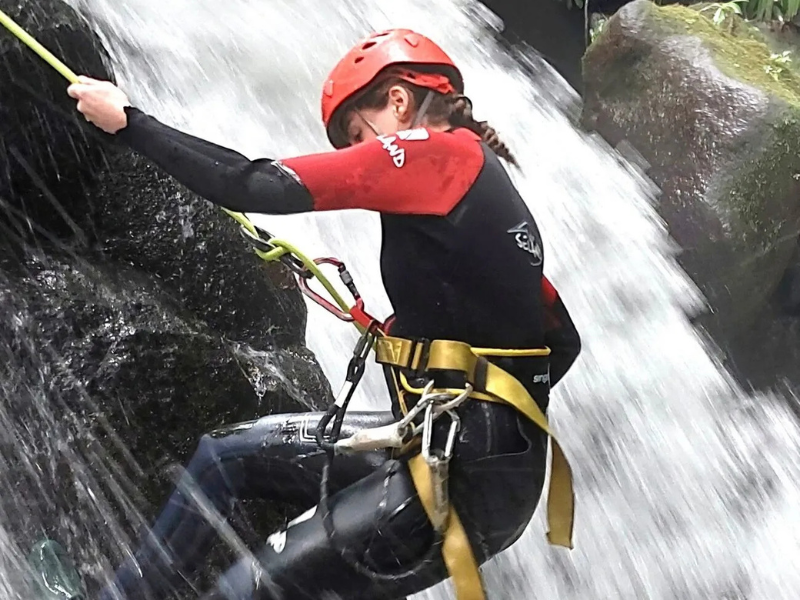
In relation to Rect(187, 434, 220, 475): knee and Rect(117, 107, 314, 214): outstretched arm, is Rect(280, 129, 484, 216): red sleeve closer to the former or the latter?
Rect(117, 107, 314, 214): outstretched arm

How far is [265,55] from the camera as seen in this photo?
3859mm

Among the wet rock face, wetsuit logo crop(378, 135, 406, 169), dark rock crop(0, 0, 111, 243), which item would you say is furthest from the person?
dark rock crop(0, 0, 111, 243)

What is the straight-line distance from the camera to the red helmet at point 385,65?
1333mm

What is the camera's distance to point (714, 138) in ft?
11.4

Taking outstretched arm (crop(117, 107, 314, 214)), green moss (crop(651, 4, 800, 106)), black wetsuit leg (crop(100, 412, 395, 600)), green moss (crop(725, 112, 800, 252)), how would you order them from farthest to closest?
green moss (crop(651, 4, 800, 106)) < green moss (crop(725, 112, 800, 252)) < black wetsuit leg (crop(100, 412, 395, 600)) < outstretched arm (crop(117, 107, 314, 214))

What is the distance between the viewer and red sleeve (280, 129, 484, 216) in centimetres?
121

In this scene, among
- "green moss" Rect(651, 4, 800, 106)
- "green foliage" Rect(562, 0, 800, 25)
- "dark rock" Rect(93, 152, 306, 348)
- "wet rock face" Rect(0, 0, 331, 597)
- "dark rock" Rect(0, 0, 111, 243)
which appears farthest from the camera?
"green foliage" Rect(562, 0, 800, 25)

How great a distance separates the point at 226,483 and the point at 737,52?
320 cm

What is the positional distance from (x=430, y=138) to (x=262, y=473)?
2.20 feet

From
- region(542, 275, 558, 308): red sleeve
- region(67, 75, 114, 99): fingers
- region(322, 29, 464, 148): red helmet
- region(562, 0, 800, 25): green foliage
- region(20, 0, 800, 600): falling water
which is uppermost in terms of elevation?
region(322, 29, 464, 148): red helmet

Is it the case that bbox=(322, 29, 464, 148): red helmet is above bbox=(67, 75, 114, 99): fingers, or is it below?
above

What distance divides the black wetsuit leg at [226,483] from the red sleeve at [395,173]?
457mm

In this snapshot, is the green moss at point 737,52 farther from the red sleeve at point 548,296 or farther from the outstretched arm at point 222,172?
the outstretched arm at point 222,172

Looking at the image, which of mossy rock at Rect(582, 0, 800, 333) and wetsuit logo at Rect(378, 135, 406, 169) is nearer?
wetsuit logo at Rect(378, 135, 406, 169)
